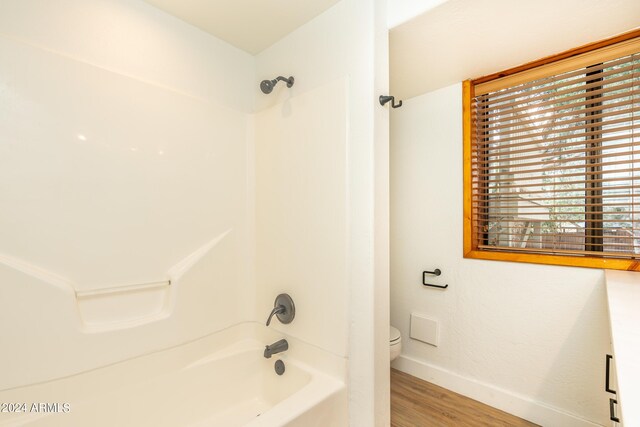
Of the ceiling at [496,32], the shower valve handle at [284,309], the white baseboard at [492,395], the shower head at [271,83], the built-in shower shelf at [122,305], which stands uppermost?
the ceiling at [496,32]

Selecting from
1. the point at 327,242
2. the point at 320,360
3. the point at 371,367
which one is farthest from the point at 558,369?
the point at 327,242

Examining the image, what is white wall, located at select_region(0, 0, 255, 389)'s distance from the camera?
1.12m

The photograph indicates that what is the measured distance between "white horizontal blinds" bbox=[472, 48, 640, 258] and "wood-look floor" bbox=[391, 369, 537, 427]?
1.06 metres

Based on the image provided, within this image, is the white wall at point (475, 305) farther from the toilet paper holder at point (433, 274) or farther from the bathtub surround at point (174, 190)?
the bathtub surround at point (174, 190)

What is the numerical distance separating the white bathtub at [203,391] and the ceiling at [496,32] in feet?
5.74

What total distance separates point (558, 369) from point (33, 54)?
121 inches

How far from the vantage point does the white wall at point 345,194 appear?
1328 mm

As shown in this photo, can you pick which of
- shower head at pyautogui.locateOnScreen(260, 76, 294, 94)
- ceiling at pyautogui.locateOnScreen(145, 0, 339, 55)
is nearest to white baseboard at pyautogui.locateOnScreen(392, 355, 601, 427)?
shower head at pyautogui.locateOnScreen(260, 76, 294, 94)

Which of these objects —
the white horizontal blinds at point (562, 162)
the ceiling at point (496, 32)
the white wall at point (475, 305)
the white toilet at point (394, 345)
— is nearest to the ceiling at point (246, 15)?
the ceiling at point (496, 32)

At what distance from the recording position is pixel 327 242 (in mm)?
1457

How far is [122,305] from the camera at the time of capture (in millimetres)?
1350

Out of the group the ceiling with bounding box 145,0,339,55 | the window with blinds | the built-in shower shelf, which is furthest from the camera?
the window with blinds

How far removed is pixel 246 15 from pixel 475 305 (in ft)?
7.65

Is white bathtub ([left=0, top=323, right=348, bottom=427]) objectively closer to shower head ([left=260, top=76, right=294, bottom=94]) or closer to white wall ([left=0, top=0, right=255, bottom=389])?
white wall ([left=0, top=0, right=255, bottom=389])
